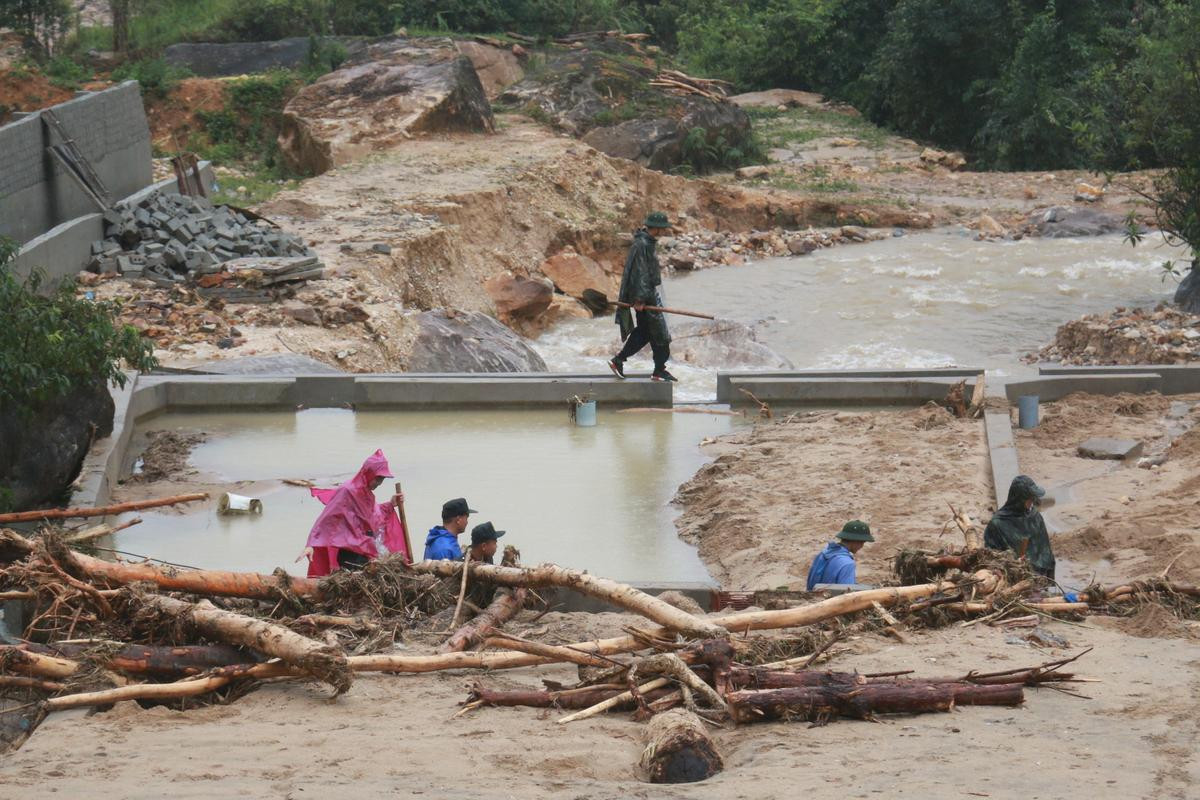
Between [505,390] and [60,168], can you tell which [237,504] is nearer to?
[505,390]

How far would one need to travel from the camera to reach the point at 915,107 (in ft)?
119

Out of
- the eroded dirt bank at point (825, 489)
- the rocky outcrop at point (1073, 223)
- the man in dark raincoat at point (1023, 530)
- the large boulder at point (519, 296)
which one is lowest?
the eroded dirt bank at point (825, 489)

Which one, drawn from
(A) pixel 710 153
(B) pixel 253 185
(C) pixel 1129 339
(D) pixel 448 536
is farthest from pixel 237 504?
(A) pixel 710 153

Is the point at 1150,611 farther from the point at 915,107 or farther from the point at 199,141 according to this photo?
the point at 915,107

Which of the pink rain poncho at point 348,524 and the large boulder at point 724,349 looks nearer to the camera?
the pink rain poncho at point 348,524

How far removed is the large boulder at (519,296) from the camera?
20234 mm

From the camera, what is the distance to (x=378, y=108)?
26.7 metres

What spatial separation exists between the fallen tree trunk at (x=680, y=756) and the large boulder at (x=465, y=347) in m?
10.6

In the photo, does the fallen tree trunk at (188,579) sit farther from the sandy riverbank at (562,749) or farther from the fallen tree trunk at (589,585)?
the sandy riverbank at (562,749)

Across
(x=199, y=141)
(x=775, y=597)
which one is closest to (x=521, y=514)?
(x=775, y=597)

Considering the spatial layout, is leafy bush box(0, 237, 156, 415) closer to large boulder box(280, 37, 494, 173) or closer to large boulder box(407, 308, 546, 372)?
large boulder box(407, 308, 546, 372)

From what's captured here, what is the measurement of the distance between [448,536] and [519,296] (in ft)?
42.2

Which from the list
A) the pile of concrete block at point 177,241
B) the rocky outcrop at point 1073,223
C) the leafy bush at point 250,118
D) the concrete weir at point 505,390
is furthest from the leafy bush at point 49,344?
the rocky outcrop at point 1073,223

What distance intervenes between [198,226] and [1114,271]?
47.7 ft
